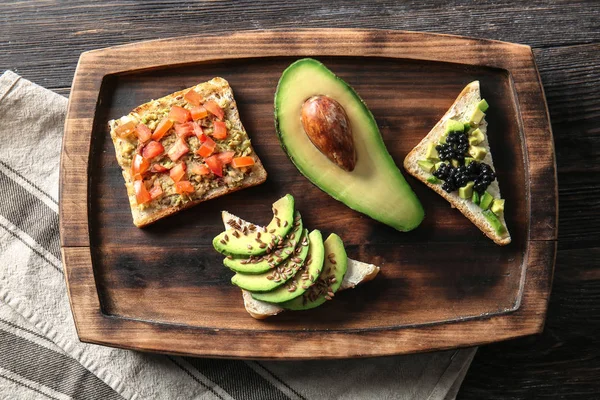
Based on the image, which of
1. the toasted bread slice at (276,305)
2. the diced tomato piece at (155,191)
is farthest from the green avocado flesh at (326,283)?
the diced tomato piece at (155,191)

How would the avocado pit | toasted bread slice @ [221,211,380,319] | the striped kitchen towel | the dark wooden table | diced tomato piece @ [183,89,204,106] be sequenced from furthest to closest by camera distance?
the dark wooden table < the striped kitchen towel < diced tomato piece @ [183,89,204,106] < toasted bread slice @ [221,211,380,319] < the avocado pit

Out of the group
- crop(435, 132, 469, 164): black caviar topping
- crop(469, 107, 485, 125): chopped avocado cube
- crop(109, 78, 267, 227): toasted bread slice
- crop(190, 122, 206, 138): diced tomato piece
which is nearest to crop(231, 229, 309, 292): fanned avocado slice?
crop(109, 78, 267, 227): toasted bread slice

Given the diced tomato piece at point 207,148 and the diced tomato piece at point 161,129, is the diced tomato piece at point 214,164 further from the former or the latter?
the diced tomato piece at point 161,129

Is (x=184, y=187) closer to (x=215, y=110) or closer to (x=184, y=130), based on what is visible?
(x=184, y=130)

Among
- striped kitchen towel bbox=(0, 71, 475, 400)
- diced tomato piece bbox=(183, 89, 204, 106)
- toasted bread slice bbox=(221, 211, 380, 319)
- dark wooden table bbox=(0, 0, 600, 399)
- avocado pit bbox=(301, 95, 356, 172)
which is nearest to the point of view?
avocado pit bbox=(301, 95, 356, 172)

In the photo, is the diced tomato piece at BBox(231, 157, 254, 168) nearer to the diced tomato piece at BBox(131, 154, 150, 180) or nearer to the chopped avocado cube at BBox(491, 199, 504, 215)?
the diced tomato piece at BBox(131, 154, 150, 180)

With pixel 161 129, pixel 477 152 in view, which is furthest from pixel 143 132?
pixel 477 152

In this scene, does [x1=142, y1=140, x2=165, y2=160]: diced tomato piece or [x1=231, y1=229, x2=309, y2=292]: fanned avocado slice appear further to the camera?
[x1=142, y1=140, x2=165, y2=160]: diced tomato piece

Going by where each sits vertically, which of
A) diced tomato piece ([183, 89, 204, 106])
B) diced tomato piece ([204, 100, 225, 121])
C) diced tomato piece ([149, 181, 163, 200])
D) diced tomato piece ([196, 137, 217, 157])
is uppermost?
diced tomato piece ([183, 89, 204, 106])
